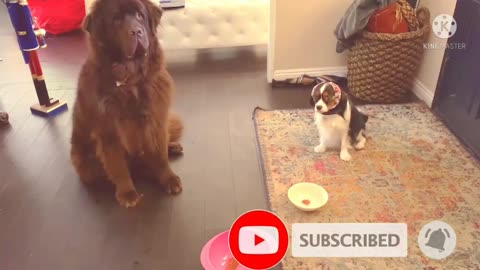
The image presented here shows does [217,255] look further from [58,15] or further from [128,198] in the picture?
[58,15]

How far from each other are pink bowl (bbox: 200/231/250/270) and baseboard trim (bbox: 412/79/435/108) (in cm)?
186

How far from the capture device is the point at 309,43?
9.96ft

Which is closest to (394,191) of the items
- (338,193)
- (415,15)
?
(338,193)

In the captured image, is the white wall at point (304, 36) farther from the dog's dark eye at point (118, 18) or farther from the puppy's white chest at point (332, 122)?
the dog's dark eye at point (118, 18)

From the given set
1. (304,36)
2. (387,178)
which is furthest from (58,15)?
(387,178)

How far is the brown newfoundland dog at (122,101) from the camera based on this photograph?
1482 mm

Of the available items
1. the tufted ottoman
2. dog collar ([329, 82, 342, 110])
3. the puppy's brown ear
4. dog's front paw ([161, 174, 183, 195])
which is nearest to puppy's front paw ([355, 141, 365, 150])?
dog collar ([329, 82, 342, 110])

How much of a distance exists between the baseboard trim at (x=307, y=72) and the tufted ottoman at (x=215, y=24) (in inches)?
23.4

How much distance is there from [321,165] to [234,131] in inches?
24.4

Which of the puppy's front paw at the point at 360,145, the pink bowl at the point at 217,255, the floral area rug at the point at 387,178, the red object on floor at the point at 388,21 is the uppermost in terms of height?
the red object on floor at the point at 388,21

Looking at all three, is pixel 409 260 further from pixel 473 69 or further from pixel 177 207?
pixel 473 69

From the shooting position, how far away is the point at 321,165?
208cm

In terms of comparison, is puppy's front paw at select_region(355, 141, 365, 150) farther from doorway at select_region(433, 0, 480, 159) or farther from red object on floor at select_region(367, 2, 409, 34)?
red object on floor at select_region(367, 2, 409, 34)

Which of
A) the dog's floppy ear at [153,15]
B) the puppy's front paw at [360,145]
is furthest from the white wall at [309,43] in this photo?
the dog's floppy ear at [153,15]
